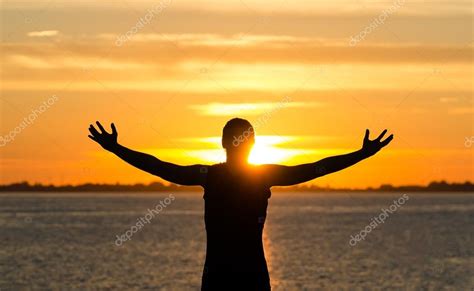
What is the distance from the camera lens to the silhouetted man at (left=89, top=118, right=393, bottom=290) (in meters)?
7.54

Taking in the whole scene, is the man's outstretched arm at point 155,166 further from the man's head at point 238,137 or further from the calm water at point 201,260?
the calm water at point 201,260

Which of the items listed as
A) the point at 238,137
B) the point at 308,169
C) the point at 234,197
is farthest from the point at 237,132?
the point at 308,169

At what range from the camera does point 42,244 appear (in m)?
92.4

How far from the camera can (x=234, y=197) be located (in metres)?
7.59

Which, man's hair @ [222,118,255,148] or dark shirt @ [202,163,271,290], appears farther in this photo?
dark shirt @ [202,163,271,290]

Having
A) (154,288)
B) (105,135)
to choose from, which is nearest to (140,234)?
(154,288)

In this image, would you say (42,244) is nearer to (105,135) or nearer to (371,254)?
(371,254)

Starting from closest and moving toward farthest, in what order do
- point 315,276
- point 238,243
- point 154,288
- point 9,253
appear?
point 238,243 < point 154,288 < point 315,276 < point 9,253

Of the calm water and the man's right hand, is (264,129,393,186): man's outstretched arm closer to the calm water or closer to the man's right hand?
the man's right hand

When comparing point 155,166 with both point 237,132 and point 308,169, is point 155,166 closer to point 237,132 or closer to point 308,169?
point 237,132

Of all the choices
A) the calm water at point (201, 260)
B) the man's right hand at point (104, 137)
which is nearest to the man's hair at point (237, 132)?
the man's right hand at point (104, 137)

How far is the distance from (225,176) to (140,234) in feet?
341

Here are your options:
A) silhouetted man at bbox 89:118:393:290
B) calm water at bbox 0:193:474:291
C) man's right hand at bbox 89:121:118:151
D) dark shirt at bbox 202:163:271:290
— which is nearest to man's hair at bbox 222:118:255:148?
silhouetted man at bbox 89:118:393:290

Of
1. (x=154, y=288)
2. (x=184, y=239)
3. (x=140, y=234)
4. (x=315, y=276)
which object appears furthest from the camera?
(x=140, y=234)
